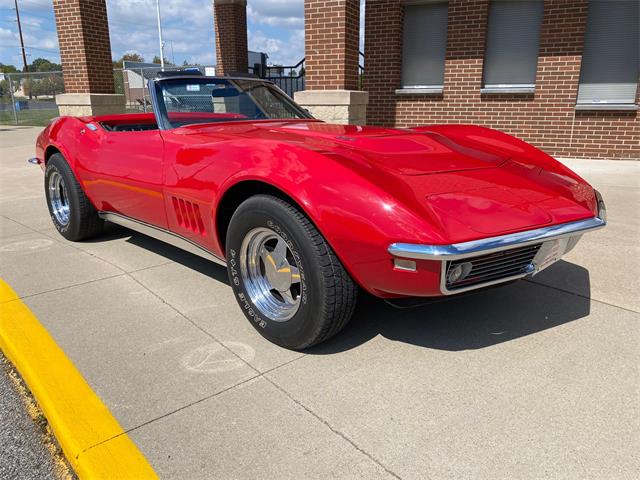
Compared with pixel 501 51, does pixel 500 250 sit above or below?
below

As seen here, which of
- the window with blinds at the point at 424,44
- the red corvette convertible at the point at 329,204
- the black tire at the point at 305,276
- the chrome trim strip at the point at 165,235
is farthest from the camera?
the window with blinds at the point at 424,44

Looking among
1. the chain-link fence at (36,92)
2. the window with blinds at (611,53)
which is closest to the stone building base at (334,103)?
the window with blinds at (611,53)

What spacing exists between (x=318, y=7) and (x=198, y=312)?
17.0 ft

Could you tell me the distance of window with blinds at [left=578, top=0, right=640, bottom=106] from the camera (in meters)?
8.53

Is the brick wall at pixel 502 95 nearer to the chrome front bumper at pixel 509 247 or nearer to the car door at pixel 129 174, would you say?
the chrome front bumper at pixel 509 247

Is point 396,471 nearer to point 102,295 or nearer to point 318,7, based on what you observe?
point 102,295

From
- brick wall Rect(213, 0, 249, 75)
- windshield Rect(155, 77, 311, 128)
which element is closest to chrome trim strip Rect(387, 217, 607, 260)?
windshield Rect(155, 77, 311, 128)

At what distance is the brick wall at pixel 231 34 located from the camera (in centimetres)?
1427

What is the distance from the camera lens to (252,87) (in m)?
4.22

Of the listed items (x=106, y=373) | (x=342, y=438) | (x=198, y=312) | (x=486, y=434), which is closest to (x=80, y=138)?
(x=198, y=312)

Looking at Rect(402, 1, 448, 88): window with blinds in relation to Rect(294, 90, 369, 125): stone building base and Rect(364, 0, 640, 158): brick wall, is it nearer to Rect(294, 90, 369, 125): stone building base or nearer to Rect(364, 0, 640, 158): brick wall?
Rect(364, 0, 640, 158): brick wall

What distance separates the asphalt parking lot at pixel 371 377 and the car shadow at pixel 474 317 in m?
0.01

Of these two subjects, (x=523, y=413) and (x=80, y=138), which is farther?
(x=80, y=138)

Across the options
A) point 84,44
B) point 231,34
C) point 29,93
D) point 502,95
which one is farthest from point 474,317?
point 29,93
